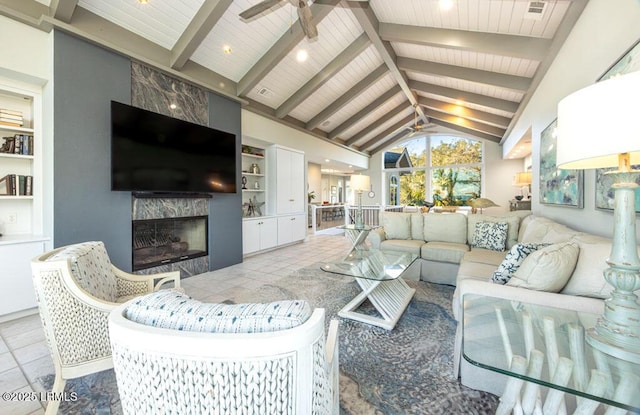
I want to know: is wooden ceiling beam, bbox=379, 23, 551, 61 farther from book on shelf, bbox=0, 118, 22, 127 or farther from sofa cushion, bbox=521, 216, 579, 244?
book on shelf, bbox=0, 118, 22, 127

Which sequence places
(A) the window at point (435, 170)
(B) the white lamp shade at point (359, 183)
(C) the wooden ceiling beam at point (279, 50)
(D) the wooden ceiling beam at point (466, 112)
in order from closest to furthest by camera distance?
(C) the wooden ceiling beam at point (279, 50) → (B) the white lamp shade at point (359, 183) → (D) the wooden ceiling beam at point (466, 112) → (A) the window at point (435, 170)

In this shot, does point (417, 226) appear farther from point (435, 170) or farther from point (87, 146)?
point (435, 170)

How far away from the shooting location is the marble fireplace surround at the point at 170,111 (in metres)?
3.30

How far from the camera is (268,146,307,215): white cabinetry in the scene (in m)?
5.79

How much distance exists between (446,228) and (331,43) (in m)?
3.64

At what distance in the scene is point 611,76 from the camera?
1.85 meters

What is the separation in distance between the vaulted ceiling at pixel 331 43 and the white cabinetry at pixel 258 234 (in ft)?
7.38

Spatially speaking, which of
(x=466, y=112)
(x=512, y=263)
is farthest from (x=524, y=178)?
(x=512, y=263)

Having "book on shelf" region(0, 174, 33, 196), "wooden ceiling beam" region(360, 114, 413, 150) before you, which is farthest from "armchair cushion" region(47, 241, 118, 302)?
"wooden ceiling beam" region(360, 114, 413, 150)

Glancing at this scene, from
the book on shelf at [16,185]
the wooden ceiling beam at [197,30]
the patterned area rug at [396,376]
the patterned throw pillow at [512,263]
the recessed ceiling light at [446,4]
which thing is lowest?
the patterned area rug at [396,376]

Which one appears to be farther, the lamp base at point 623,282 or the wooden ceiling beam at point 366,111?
the wooden ceiling beam at point 366,111

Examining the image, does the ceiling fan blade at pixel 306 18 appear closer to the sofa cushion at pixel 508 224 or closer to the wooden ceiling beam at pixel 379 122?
the sofa cushion at pixel 508 224

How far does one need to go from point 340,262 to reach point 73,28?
147 inches

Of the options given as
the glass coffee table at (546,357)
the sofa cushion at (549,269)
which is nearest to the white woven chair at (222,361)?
the glass coffee table at (546,357)
